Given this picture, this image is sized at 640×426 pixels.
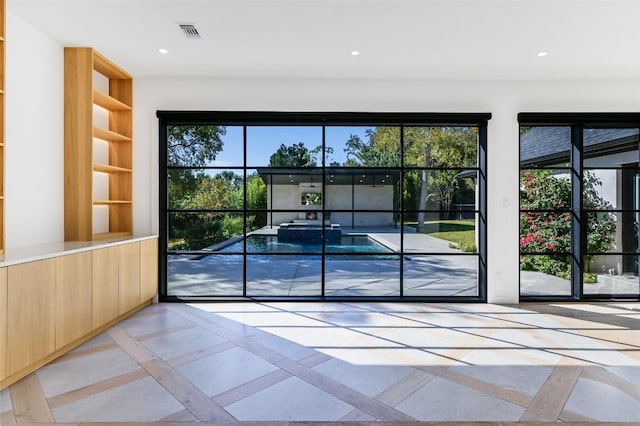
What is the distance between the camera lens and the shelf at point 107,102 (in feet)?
13.6

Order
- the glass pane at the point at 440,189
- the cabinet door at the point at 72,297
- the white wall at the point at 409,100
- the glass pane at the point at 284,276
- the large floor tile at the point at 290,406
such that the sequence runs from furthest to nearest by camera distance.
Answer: the glass pane at the point at 284,276, the glass pane at the point at 440,189, the white wall at the point at 409,100, the cabinet door at the point at 72,297, the large floor tile at the point at 290,406

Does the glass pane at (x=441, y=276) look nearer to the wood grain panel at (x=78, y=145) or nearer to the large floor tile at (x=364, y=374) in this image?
the large floor tile at (x=364, y=374)

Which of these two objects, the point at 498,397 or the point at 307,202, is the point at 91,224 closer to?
the point at 307,202

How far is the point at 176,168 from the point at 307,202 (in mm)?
2015

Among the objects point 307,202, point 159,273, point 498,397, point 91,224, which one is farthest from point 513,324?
point 91,224

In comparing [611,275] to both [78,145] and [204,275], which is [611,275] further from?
[78,145]

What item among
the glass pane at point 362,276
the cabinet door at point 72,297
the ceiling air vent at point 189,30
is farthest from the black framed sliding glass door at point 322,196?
the cabinet door at point 72,297

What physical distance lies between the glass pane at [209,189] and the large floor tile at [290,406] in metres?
3.05

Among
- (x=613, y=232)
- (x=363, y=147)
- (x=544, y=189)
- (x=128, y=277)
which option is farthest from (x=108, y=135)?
(x=613, y=232)

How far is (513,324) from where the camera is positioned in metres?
3.95

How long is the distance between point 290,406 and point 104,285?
8.37 ft

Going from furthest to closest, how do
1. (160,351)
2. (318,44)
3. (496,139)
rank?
1. (496,139)
2. (318,44)
3. (160,351)

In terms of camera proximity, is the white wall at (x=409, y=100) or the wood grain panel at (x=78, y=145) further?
the white wall at (x=409, y=100)

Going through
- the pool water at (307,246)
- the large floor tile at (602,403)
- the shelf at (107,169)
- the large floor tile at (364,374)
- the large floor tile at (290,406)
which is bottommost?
the large floor tile at (602,403)
